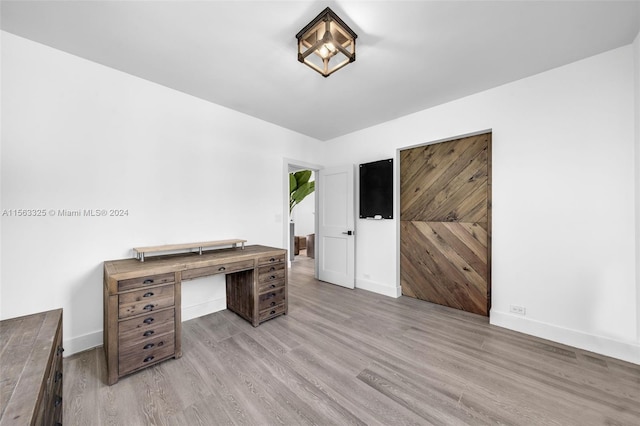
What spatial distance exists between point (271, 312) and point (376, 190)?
238 cm

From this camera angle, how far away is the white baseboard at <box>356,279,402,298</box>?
357cm

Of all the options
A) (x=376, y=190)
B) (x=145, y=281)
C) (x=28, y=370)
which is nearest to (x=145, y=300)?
(x=145, y=281)

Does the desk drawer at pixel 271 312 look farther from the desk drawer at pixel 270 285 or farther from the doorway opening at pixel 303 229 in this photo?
the doorway opening at pixel 303 229

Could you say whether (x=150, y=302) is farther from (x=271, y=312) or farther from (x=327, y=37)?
(x=327, y=37)

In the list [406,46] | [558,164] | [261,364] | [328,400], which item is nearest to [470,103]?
[558,164]

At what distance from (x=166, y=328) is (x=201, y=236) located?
1.16 m

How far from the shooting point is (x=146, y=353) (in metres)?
1.91

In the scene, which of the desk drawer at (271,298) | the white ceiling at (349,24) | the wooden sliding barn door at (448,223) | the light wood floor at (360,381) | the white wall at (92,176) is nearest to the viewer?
the light wood floor at (360,381)

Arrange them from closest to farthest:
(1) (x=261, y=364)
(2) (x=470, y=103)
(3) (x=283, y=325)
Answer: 1. (1) (x=261, y=364)
2. (3) (x=283, y=325)
3. (2) (x=470, y=103)

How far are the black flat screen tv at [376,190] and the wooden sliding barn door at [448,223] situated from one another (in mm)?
216

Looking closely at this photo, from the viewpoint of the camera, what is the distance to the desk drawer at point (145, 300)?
1.82 metres

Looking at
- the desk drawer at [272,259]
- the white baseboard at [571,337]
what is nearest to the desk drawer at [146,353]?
the desk drawer at [272,259]

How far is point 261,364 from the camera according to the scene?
78.4 inches

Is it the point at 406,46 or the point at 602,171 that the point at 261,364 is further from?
the point at 602,171
